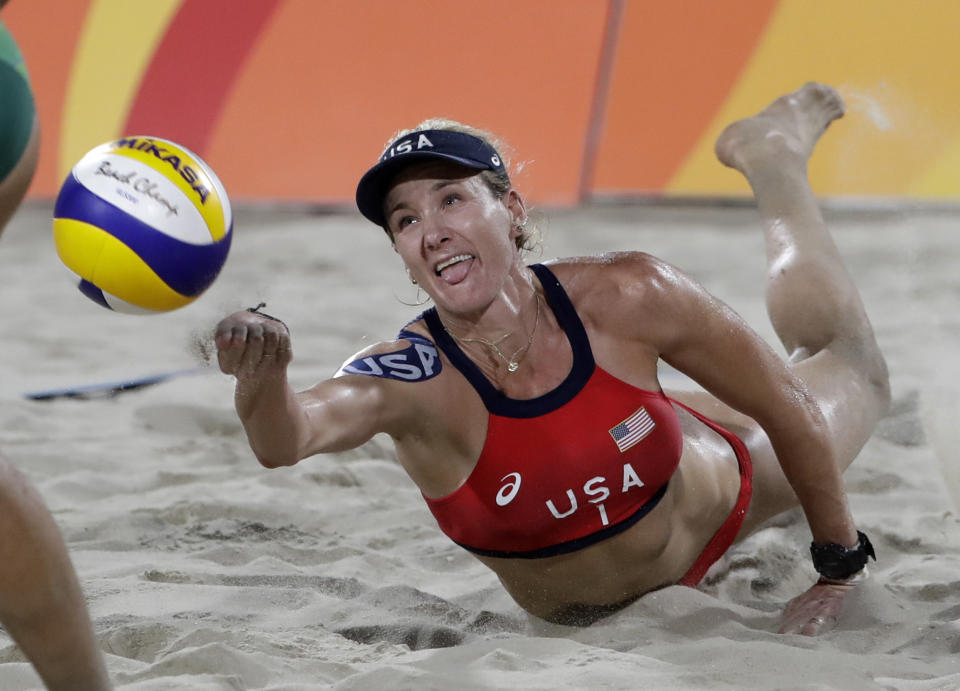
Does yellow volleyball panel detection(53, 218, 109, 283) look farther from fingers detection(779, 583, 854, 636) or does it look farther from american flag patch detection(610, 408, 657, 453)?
fingers detection(779, 583, 854, 636)

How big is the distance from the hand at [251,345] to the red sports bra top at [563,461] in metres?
0.54

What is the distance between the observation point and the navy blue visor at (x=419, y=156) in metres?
2.32

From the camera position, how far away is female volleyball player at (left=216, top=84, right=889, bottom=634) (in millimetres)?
2338

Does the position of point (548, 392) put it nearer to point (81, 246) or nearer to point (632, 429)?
point (632, 429)

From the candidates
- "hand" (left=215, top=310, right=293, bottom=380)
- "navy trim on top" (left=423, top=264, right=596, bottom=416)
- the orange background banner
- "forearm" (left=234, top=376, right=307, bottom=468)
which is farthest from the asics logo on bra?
the orange background banner

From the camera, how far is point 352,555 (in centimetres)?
300

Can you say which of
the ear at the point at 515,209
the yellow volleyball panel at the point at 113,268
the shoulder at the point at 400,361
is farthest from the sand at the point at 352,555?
the ear at the point at 515,209

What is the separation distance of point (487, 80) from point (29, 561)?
5.33m

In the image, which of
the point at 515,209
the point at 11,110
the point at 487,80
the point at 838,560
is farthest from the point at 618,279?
the point at 487,80

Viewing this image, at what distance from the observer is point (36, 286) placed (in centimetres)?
590

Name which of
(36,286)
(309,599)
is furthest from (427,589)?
(36,286)

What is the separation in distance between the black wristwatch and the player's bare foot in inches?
53.0

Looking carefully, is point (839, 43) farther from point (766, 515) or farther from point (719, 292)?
point (766, 515)

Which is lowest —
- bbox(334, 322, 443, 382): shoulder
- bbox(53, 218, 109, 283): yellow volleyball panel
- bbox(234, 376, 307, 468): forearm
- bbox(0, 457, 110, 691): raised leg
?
bbox(0, 457, 110, 691): raised leg
